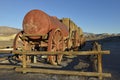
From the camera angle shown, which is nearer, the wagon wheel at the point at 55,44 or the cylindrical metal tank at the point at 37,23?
the wagon wheel at the point at 55,44

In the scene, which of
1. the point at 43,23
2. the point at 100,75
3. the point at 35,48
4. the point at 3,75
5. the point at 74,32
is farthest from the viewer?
the point at 74,32

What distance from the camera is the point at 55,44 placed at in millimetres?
11758

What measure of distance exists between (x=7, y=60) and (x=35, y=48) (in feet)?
6.24

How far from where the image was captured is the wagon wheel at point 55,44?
10836 mm

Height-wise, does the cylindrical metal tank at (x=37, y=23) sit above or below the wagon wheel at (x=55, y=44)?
above

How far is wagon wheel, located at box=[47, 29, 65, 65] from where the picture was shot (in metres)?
10.8


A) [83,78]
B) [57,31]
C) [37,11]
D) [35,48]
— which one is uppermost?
[37,11]

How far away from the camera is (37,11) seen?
11.5 meters

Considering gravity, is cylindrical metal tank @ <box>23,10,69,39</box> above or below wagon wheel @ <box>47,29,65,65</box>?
above

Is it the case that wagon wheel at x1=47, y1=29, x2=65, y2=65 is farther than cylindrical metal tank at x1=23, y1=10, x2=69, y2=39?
No

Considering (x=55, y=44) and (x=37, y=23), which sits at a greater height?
(x=37, y=23)

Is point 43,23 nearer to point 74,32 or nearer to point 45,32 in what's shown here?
point 45,32

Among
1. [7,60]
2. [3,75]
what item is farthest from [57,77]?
[7,60]

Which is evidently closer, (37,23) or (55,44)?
(37,23)
